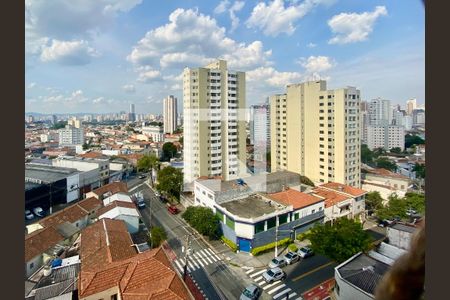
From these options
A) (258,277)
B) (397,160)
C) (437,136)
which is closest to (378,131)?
(397,160)

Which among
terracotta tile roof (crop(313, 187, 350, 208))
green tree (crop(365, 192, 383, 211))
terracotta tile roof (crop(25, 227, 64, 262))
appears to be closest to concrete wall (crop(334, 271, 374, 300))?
terracotta tile roof (crop(313, 187, 350, 208))

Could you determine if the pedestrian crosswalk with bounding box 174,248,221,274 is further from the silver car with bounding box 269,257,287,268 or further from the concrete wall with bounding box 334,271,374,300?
the concrete wall with bounding box 334,271,374,300

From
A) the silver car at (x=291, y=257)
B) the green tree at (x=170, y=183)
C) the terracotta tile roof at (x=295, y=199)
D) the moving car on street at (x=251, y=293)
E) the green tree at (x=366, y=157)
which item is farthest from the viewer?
the green tree at (x=366, y=157)

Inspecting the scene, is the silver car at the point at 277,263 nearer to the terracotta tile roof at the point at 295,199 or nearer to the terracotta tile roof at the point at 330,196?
the terracotta tile roof at the point at 295,199

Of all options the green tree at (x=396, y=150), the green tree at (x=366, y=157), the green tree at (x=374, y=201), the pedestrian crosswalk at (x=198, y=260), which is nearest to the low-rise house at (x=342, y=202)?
the green tree at (x=374, y=201)

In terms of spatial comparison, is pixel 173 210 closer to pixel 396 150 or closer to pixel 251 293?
pixel 251 293

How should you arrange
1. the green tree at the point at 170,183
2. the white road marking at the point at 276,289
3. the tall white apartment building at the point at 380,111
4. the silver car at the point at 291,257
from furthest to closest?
the tall white apartment building at the point at 380,111 < the green tree at the point at 170,183 < the silver car at the point at 291,257 < the white road marking at the point at 276,289
